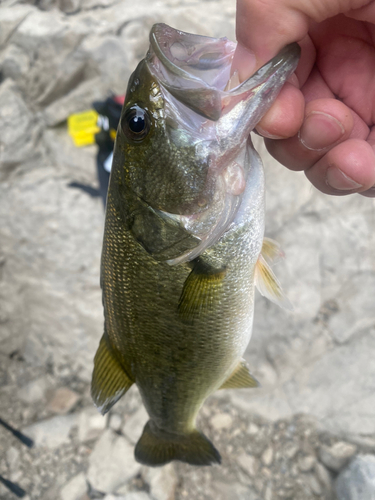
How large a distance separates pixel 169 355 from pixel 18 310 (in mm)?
2403

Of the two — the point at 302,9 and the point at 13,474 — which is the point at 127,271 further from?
the point at 13,474

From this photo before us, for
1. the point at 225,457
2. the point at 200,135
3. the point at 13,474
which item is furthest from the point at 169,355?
the point at 13,474

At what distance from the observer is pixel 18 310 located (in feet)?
9.59

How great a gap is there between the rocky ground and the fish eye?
5.97 feet

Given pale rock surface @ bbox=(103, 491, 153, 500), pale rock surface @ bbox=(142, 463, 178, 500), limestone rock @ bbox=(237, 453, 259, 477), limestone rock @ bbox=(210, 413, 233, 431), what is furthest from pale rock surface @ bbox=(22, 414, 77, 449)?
limestone rock @ bbox=(237, 453, 259, 477)

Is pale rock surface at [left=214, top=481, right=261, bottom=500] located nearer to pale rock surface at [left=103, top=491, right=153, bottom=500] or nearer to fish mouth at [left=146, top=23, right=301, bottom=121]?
pale rock surface at [left=103, top=491, right=153, bottom=500]

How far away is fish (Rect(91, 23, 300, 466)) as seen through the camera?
0.69 m

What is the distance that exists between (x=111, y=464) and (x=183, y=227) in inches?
83.8

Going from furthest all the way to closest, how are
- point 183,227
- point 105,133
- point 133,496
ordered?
point 105,133, point 133,496, point 183,227

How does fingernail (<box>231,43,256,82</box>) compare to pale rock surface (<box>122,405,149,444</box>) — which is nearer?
fingernail (<box>231,43,256,82</box>)

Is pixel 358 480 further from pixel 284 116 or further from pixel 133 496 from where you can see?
pixel 284 116

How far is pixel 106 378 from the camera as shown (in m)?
1.01

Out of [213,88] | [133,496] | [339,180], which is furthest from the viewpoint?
[133,496]

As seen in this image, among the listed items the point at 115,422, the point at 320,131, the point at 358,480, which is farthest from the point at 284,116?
the point at 115,422
